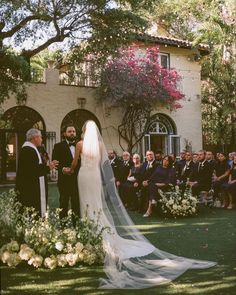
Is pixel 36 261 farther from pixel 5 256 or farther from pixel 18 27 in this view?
pixel 18 27

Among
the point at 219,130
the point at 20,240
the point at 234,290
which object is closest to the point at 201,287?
the point at 234,290

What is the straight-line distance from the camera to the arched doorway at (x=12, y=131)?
19484 mm

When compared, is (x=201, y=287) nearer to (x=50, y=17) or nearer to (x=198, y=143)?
(x=50, y=17)

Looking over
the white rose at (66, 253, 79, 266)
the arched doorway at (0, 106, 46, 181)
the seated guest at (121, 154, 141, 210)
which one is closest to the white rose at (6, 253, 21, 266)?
the white rose at (66, 253, 79, 266)

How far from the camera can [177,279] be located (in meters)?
5.33

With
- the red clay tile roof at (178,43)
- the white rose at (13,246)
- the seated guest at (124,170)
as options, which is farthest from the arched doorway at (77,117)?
the white rose at (13,246)

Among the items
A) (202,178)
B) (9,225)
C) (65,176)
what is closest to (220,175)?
(202,178)

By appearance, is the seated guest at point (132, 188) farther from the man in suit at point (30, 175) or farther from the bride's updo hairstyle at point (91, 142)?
the man in suit at point (30, 175)

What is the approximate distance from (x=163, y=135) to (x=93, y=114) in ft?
14.8

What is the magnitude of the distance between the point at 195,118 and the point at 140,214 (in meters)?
14.4

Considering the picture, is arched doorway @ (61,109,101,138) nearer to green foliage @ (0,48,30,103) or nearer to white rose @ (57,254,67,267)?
green foliage @ (0,48,30,103)

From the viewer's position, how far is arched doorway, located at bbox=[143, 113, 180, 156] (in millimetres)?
23425

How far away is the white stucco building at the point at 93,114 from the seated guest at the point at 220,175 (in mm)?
8974

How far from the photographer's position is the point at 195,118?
24.8 meters
